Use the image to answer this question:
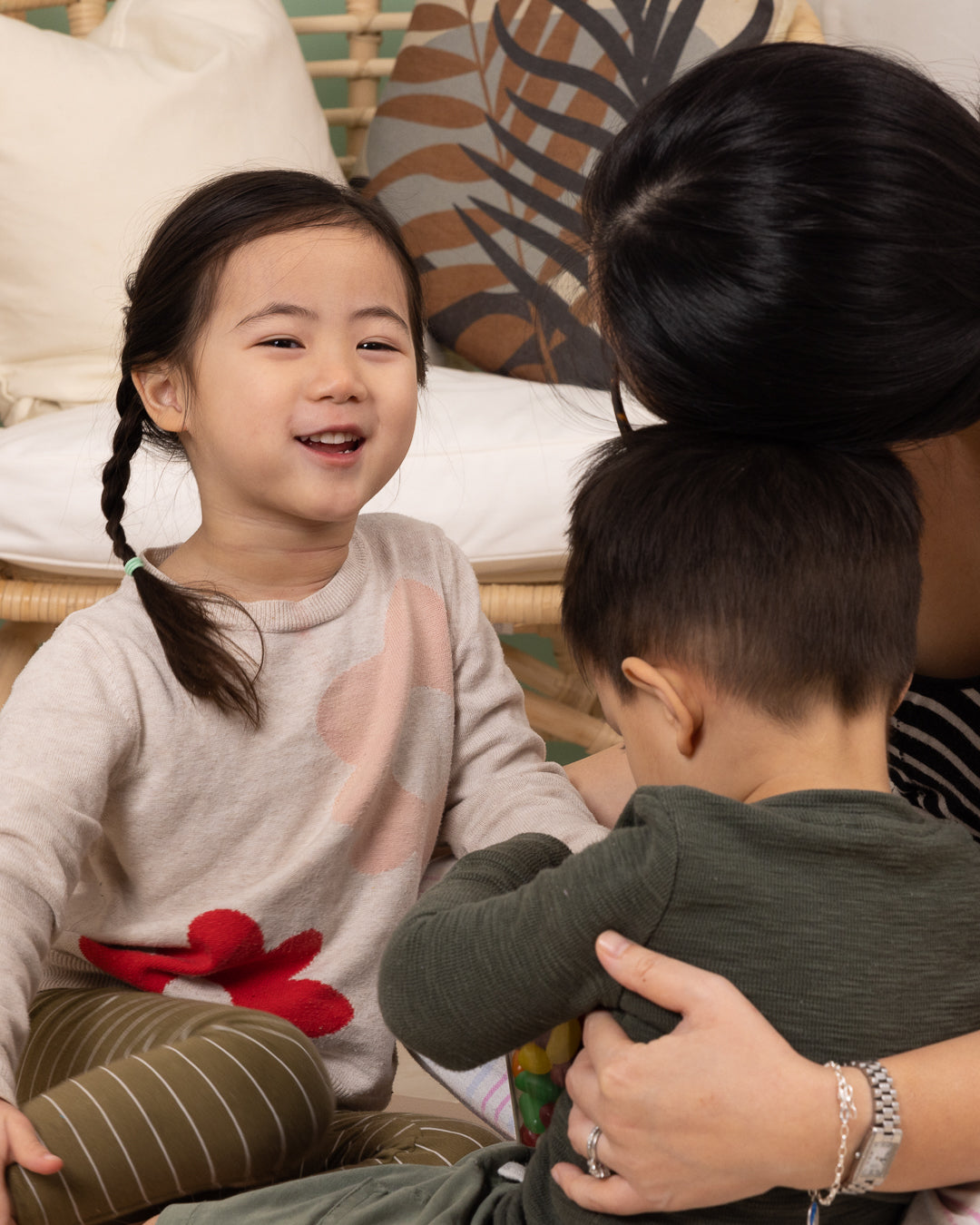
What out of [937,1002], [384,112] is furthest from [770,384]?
[384,112]

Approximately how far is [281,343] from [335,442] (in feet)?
0.24

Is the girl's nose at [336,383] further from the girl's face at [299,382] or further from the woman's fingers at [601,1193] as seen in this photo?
the woman's fingers at [601,1193]

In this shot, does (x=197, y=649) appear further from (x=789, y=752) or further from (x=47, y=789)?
(x=789, y=752)

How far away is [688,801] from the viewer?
1.80 feet

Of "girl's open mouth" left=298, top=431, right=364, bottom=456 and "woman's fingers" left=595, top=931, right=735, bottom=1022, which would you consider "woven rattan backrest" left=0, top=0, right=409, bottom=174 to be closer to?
"girl's open mouth" left=298, top=431, right=364, bottom=456

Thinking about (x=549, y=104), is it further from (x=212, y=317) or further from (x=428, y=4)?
(x=212, y=317)

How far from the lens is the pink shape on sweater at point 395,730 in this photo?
875 mm

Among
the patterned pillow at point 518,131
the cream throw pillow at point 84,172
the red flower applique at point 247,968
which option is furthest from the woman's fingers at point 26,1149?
the patterned pillow at point 518,131

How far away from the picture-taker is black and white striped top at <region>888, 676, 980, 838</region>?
910mm

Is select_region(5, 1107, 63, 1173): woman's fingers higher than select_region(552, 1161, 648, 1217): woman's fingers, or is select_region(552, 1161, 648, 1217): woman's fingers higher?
select_region(552, 1161, 648, 1217): woman's fingers

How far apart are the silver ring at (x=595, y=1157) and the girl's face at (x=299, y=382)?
42cm

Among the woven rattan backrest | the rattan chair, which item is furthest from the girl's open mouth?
the woven rattan backrest

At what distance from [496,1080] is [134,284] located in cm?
62

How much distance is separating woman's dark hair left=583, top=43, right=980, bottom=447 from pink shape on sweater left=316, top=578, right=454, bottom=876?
0.31 metres
